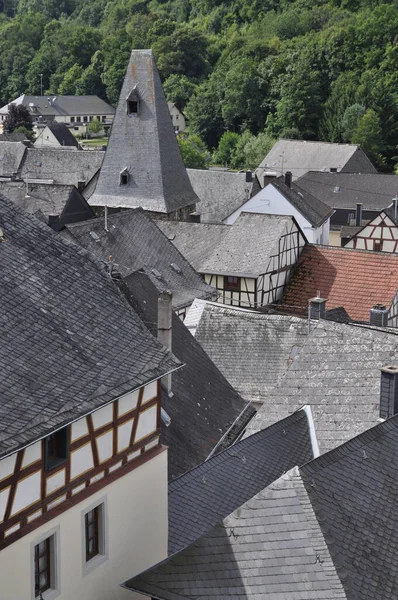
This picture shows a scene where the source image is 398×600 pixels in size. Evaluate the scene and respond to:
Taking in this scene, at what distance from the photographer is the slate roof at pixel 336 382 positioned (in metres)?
19.0

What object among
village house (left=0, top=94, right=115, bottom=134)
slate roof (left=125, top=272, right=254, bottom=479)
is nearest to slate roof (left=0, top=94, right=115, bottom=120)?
village house (left=0, top=94, right=115, bottom=134)

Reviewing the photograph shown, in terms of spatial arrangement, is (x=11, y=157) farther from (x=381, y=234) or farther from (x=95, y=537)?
(x=95, y=537)

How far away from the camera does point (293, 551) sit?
Result: 1337cm

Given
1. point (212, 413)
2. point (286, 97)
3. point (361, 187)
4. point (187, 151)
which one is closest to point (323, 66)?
point (286, 97)

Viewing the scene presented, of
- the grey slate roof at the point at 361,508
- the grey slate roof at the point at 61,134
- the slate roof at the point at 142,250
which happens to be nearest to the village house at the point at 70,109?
the grey slate roof at the point at 61,134

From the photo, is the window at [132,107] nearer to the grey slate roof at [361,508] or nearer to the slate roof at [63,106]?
the grey slate roof at [361,508]

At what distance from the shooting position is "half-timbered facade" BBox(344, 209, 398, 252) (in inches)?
1671

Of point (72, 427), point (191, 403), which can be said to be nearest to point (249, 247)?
point (191, 403)

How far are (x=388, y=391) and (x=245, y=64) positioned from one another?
87.2 metres

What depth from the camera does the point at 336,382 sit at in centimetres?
1966

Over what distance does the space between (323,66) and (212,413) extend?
80256mm

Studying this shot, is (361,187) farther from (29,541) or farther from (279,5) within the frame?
(279,5)

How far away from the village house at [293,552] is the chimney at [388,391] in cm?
361

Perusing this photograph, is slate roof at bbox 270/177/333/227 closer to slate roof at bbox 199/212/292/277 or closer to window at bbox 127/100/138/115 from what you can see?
window at bbox 127/100/138/115
